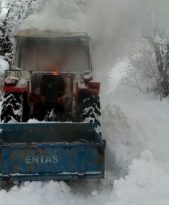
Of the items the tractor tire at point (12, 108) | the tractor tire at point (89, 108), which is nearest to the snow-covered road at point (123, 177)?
the tractor tire at point (89, 108)

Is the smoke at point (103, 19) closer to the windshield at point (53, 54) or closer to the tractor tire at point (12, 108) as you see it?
the windshield at point (53, 54)

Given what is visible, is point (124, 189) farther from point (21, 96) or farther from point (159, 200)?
point (21, 96)

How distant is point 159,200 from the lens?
5.55 meters

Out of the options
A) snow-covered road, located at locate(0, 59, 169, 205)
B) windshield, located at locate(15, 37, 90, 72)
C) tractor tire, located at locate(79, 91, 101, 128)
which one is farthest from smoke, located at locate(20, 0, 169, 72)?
snow-covered road, located at locate(0, 59, 169, 205)

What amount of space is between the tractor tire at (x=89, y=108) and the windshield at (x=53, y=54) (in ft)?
2.25

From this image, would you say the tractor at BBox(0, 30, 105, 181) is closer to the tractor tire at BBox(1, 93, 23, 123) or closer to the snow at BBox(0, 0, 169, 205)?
the tractor tire at BBox(1, 93, 23, 123)

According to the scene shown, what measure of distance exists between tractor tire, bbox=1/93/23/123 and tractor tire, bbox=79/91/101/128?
3.49ft

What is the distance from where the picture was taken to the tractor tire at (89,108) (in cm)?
800

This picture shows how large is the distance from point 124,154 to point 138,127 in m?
1.23

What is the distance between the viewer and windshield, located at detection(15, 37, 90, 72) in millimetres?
8562

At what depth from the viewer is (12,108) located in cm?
798

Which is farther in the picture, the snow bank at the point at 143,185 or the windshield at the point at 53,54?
the windshield at the point at 53,54

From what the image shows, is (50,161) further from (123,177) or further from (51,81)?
(51,81)

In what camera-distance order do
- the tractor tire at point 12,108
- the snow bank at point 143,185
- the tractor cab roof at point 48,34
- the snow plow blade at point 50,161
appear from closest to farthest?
the snow bank at point 143,185
the snow plow blade at point 50,161
the tractor tire at point 12,108
the tractor cab roof at point 48,34
